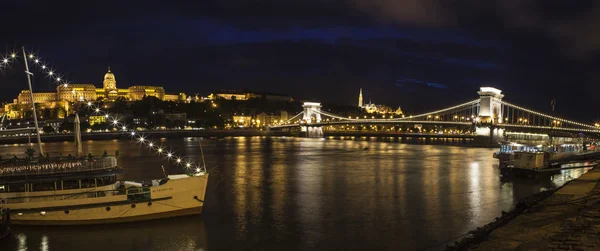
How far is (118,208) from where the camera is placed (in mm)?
14055

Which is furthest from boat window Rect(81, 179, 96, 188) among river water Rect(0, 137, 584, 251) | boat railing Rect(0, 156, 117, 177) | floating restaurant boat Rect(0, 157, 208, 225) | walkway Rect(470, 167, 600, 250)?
walkway Rect(470, 167, 600, 250)

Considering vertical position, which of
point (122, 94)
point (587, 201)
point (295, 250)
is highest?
point (122, 94)

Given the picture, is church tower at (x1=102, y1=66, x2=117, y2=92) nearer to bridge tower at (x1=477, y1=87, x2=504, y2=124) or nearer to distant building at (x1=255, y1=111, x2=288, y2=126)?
distant building at (x1=255, y1=111, x2=288, y2=126)

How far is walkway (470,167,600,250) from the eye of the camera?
30.7 feet

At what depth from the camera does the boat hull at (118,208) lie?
13.8 meters

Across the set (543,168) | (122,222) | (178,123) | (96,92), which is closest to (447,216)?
(122,222)

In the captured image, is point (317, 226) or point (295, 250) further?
point (317, 226)

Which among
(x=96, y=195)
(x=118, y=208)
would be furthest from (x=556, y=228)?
(x=96, y=195)

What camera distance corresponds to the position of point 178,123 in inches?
4107

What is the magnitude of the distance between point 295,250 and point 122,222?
5.20 metres

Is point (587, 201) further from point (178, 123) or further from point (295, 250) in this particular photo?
point (178, 123)

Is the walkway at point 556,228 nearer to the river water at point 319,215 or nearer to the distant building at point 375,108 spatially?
the river water at point 319,215

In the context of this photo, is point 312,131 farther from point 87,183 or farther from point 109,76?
point 87,183

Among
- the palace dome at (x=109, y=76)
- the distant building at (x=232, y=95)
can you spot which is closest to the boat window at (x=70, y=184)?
the palace dome at (x=109, y=76)
